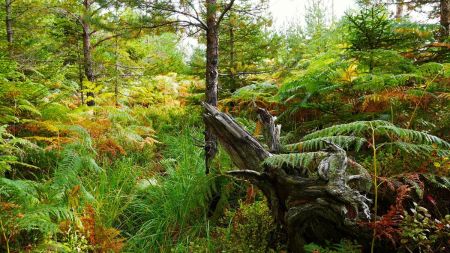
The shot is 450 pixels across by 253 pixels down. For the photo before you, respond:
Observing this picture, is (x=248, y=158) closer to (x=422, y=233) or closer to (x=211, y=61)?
(x=422, y=233)

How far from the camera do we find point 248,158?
2908mm

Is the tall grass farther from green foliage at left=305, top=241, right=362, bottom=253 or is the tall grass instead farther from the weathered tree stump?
green foliage at left=305, top=241, right=362, bottom=253

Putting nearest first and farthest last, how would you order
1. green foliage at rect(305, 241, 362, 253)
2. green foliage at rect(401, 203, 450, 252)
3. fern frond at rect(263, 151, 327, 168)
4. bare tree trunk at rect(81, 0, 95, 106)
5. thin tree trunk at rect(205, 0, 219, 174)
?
green foliage at rect(401, 203, 450, 252), green foliage at rect(305, 241, 362, 253), fern frond at rect(263, 151, 327, 168), thin tree trunk at rect(205, 0, 219, 174), bare tree trunk at rect(81, 0, 95, 106)

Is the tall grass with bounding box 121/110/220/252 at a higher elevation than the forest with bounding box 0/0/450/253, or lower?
lower

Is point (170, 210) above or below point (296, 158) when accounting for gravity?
below

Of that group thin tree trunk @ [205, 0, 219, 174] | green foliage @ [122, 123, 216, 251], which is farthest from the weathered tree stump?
thin tree trunk @ [205, 0, 219, 174]

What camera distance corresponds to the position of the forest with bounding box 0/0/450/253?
91.7 inches

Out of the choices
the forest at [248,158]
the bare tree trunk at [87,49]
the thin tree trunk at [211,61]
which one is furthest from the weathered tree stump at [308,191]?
the bare tree trunk at [87,49]

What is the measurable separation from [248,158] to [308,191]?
0.69 m

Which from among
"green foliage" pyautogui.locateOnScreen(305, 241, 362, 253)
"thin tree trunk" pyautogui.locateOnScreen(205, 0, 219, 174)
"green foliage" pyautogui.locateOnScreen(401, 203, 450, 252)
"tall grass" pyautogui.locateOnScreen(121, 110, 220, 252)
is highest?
"thin tree trunk" pyautogui.locateOnScreen(205, 0, 219, 174)

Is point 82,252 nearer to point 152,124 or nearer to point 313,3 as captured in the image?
point 152,124

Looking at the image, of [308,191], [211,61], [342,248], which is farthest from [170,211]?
[342,248]

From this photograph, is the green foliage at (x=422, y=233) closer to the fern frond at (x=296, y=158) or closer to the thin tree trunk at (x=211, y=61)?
the fern frond at (x=296, y=158)

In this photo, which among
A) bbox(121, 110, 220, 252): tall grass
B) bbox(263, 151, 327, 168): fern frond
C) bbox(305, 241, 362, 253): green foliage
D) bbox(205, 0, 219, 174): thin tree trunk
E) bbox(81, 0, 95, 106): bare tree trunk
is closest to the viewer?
bbox(305, 241, 362, 253): green foliage
